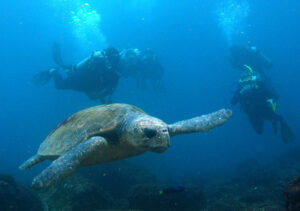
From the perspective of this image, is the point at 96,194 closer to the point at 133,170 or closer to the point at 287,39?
the point at 133,170

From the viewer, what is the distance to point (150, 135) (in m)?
3.25

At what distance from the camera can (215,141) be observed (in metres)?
51.0

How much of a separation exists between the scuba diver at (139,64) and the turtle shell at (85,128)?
12.3 m

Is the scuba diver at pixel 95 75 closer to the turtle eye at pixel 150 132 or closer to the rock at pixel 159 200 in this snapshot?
the rock at pixel 159 200

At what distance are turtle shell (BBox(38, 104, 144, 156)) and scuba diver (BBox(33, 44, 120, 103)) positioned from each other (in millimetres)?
6080

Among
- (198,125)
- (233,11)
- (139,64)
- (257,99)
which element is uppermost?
(233,11)

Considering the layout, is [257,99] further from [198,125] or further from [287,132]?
[198,125]

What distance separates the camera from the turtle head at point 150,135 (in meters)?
3.19

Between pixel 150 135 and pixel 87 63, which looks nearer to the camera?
pixel 150 135

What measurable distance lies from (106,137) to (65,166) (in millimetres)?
1126

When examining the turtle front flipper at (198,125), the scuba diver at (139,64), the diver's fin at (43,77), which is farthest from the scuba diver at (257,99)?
the diver's fin at (43,77)

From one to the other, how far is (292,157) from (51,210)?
18494 mm

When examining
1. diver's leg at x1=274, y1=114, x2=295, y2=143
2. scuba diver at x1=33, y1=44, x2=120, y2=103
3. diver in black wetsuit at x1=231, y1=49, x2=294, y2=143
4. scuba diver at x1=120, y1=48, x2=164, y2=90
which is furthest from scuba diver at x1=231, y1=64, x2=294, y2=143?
scuba diver at x1=120, y1=48, x2=164, y2=90

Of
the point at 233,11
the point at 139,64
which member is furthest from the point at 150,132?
the point at 233,11
